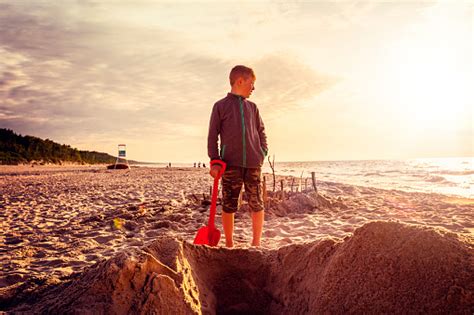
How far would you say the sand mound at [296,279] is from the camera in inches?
44.1

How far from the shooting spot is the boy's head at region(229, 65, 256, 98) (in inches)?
125

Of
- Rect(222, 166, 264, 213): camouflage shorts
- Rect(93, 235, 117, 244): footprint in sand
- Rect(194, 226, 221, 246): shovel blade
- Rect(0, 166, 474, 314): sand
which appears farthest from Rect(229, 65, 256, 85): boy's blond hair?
Rect(93, 235, 117, 244): footprint in sand

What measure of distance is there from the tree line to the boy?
3069cm

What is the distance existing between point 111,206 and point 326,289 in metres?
5.96

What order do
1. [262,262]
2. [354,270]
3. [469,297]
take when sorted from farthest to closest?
[262,262], [354,270], [469,297]

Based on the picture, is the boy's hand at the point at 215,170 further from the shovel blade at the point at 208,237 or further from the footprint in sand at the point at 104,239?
the footprint in sand at the point at 104,239

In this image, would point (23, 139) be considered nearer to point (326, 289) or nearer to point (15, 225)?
point (15, 225)

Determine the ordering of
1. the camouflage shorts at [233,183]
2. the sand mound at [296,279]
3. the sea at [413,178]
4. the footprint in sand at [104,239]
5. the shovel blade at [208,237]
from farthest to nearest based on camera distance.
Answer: the sea at [413,178] → the footprint in sand at [104,239] → the camouflage shorts at [233,183] → the shovel blade at [208,237] → the sand mound at [296,279]

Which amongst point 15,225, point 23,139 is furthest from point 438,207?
point 23,139

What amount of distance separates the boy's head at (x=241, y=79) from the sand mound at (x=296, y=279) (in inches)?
71.2

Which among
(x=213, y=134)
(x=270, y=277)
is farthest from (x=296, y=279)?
(x=213, y=134)

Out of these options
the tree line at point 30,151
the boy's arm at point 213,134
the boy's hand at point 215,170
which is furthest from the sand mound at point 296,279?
the tree line at point 30,151

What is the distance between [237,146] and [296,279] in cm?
166

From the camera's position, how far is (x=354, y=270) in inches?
51.1
